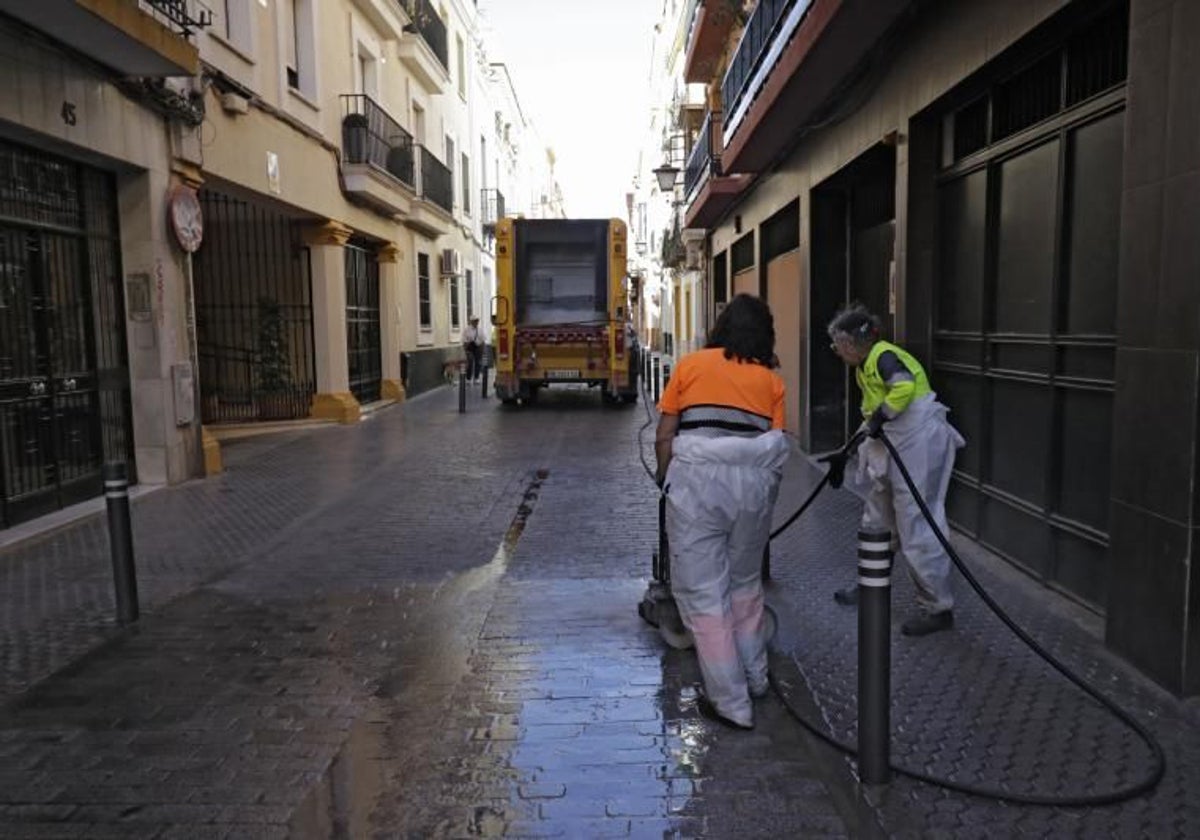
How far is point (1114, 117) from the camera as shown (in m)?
4.76

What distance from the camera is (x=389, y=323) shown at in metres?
18.6

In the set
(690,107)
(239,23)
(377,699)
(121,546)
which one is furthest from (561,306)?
(377,699)

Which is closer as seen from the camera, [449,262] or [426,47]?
[426,47]

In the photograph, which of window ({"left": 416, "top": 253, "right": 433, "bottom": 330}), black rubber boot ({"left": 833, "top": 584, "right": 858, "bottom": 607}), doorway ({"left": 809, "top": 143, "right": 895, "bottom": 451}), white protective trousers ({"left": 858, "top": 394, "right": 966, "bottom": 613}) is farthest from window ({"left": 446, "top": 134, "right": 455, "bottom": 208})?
white protective trousers ({"left": 858, "top": 394, "right": 966, "bottom": 613})

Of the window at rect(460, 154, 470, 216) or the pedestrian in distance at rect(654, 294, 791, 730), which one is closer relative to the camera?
the pedestrian in distance at rect(654, 294, 791, 730)

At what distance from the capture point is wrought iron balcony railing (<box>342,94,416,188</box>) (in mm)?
15438

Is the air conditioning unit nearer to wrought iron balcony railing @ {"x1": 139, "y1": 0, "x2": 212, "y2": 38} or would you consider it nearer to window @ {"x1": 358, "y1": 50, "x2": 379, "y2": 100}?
window @ {"x1": 358, "y1": 50, "x2": 379, "y2": 100}

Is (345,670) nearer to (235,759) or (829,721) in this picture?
(235,759)

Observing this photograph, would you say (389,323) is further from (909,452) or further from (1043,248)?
(909,452)

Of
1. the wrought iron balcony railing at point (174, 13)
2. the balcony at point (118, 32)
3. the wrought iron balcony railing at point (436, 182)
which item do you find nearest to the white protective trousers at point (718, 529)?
the balcony at point (118, 32)

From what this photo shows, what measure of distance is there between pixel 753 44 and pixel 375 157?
7.73 m

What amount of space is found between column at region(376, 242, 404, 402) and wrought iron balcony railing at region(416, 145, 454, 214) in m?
1.99

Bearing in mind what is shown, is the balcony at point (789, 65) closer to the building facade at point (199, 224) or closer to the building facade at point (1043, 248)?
the building facade at point (1043, 248)

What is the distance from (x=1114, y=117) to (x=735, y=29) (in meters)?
13.4
